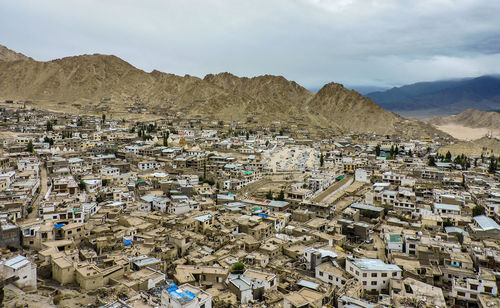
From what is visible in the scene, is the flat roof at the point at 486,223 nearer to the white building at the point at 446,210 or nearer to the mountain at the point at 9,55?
the white building at the point at 446,210

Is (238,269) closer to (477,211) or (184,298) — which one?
(184,298)

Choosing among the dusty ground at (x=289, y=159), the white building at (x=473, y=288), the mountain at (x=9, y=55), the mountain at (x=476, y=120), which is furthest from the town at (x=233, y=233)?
the mountain at (x=9, y=55)

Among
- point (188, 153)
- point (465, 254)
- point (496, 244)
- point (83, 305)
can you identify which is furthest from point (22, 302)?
point (188, 153)

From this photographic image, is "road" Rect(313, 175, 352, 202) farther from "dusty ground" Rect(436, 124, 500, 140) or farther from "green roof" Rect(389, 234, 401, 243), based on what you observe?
"dusty ground" Rect(436, 124, 500, 140)

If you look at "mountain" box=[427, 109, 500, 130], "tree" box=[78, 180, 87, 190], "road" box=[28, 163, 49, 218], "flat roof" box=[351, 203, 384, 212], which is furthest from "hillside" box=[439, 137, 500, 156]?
"road" box=[28, 163, 49, 218]

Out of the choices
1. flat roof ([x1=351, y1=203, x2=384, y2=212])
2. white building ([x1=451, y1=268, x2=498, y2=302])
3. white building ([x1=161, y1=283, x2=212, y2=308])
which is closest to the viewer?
white building ([x1=161, y1=283, x2=212, y2=308])

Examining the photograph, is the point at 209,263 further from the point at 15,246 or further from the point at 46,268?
the point at 15,246

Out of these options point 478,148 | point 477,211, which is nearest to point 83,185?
point 477,211
